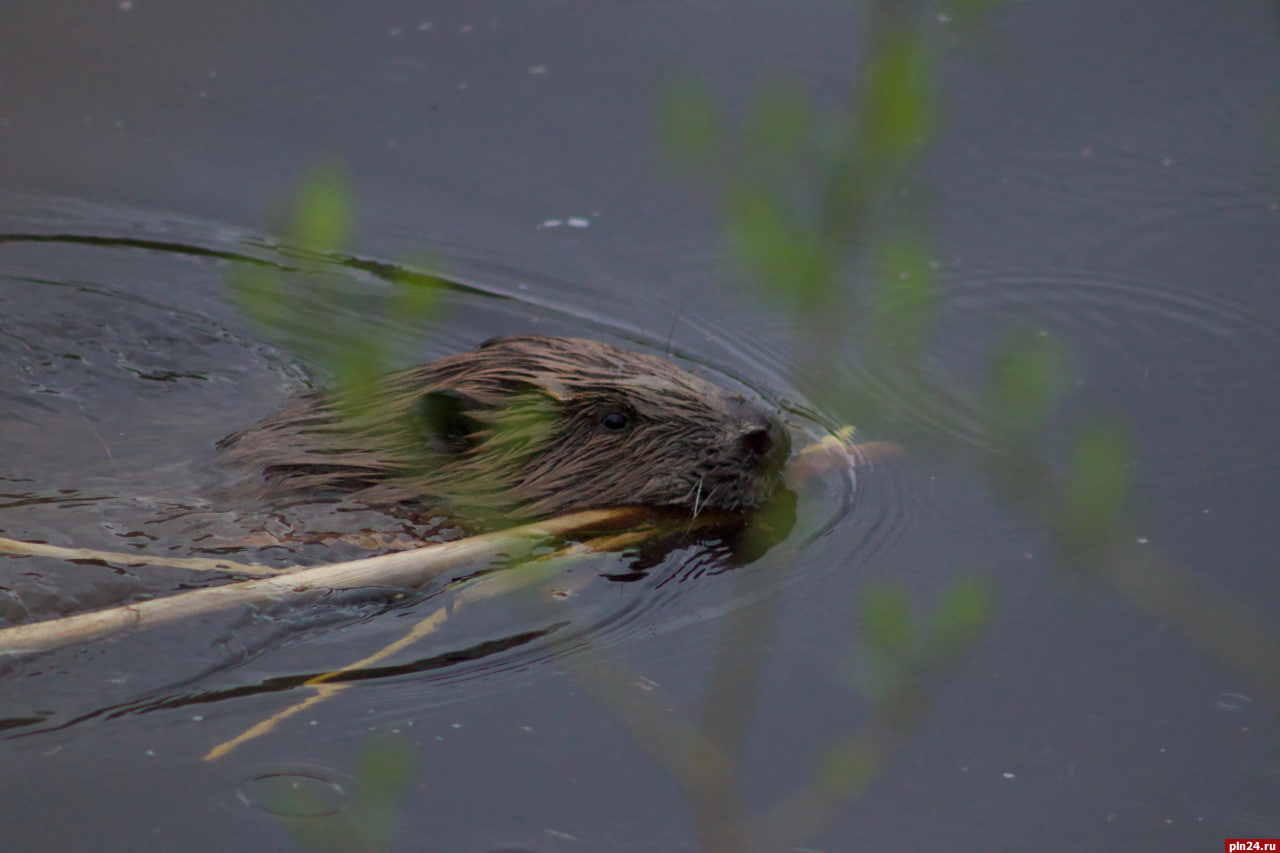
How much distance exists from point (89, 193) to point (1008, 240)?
3.73 meters

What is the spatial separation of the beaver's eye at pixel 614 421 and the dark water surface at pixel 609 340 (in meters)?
0.43

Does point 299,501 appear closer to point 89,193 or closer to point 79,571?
point 79,571

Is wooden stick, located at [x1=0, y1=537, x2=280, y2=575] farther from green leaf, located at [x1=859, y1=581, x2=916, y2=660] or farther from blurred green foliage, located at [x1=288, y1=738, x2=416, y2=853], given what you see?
green leaf, located at [x1=859, y1=581, x2=916, y2=660]

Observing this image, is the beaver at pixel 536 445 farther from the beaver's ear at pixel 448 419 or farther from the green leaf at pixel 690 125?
the green leaf at pixel 690 125

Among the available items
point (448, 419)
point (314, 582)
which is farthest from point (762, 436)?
point (314, 582)

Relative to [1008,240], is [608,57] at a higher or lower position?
higher

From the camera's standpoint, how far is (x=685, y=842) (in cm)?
264

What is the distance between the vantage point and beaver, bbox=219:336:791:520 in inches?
153

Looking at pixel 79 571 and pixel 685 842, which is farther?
pixel 79 571

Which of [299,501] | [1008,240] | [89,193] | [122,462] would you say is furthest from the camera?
[89,193]

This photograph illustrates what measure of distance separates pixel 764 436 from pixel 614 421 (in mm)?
446

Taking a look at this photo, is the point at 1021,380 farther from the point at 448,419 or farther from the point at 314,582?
the point at 448,419

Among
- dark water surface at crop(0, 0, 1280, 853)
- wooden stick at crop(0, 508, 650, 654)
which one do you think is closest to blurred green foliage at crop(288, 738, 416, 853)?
dark water surface at crop(0, 0, 1280, 853)

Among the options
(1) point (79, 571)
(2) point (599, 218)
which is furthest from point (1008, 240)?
(1) point (79, 571)
